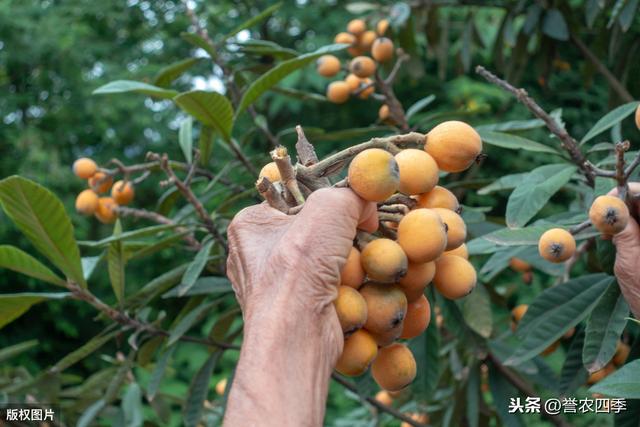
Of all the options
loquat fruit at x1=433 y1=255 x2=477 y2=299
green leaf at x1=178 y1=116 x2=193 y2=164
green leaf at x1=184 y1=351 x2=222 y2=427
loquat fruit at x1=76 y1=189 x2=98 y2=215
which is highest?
loquat fruit at x1=433 y1=255 x2=477 y2=299

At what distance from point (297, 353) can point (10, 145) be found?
5072 mm

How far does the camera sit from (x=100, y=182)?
2211mm

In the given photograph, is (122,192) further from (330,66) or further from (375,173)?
(375,173)

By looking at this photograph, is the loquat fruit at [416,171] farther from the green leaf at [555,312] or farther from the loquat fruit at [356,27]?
the loquat fruit at [356,27]

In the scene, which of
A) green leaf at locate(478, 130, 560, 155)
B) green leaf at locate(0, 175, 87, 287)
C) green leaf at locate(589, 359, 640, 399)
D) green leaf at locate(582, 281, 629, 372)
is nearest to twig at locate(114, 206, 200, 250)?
green leaf at locate(0, 175, 87, 287)

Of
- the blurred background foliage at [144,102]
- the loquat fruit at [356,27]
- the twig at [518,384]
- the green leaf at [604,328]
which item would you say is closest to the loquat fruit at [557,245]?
the green leaf at [604,328]

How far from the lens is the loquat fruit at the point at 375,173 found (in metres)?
0.91

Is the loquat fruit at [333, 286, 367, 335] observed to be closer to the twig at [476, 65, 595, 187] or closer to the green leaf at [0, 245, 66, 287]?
the twig at [476, 65, 595, 187]

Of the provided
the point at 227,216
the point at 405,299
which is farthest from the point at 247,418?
the point at 227,216

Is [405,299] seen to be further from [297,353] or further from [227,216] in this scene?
[227,216]

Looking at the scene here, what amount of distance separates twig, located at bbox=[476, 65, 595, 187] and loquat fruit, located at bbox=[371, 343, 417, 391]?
0.56m

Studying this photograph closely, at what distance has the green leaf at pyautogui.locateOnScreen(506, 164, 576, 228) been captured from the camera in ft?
4.73

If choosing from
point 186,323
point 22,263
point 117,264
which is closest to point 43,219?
point 22,263

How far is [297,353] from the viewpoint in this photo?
91cm
